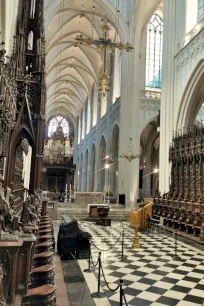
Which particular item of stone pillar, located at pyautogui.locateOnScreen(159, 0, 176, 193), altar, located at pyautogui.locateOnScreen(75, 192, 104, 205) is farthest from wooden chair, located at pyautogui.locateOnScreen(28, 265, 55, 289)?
altar, located at pyautogui.locateOnScreen(75, 192, 104, 205)

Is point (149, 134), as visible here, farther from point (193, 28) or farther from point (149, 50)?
point (193, 28)

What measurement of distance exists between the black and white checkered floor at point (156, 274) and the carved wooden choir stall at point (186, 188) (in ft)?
4.70

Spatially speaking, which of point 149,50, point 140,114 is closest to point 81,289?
point 140,114

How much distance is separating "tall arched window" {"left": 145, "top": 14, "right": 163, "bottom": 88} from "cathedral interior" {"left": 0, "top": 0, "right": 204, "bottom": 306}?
7 centimetres

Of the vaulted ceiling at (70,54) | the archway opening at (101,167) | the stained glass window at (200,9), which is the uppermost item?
the vaulted ceiling at (70,54)

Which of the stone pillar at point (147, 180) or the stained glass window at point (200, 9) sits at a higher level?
the stained glass window at point (200, 9)

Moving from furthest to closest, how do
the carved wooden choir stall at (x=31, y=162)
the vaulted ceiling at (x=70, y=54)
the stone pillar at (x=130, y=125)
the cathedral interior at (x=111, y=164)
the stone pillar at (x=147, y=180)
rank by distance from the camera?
the stone pillar at (x=147, y=180) → the vaulted ceiling at (x=70, y=54) → the stone pillar at (x=130, y=125) → the cathedral interior at (x=111, y=164) → the carved wooden choir stall at (x=31, y=162)

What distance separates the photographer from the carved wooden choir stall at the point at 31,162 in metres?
2.15

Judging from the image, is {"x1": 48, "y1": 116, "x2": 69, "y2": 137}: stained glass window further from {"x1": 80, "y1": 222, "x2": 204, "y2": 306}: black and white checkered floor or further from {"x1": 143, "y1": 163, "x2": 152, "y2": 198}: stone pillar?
{"x1": 80, "y1": 222, "x2": 204, "y2": 306}: black and white checkered floor

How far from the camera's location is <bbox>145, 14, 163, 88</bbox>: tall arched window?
2014 cm

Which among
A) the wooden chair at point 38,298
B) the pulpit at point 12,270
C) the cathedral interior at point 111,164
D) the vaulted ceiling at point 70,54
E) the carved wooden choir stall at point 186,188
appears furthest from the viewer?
the vaulted ceiling at point 70,54

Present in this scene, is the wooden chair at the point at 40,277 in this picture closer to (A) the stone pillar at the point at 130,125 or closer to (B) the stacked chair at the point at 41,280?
(B) the stacked chair at the point at 41,280

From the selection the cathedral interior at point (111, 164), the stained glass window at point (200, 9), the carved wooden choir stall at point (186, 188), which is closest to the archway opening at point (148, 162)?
the cathedral interior at point (111, 164)

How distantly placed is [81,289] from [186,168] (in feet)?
24.6
